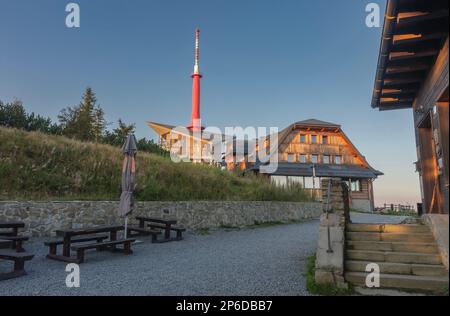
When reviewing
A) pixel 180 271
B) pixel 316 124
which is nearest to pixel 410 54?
pixel 180 271

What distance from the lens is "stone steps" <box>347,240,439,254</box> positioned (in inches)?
217

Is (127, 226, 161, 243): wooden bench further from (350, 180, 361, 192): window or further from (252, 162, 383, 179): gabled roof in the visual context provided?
(350, 180, 361, 192): window

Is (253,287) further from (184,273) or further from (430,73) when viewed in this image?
(430,73)

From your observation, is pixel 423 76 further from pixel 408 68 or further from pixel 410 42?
pixel 410 42

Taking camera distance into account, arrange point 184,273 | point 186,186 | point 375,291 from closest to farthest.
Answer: point 375,291 < point 184,273 < point 186,186

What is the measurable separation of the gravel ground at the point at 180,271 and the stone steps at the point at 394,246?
1.21m

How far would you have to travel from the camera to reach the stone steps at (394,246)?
5516 millimetres

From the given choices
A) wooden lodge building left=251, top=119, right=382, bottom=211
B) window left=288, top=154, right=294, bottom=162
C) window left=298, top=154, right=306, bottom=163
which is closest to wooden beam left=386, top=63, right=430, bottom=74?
wooden lodge building left=251, top=119, right=382, bottom=211

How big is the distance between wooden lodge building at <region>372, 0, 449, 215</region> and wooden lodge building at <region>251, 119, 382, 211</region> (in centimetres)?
2210

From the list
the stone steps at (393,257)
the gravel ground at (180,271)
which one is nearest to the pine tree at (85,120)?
the gravel ground at (180,271)

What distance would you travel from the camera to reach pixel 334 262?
16.9 feet

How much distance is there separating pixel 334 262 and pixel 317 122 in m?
29.7

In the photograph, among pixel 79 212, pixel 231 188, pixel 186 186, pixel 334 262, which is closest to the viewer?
pixel 334 262
